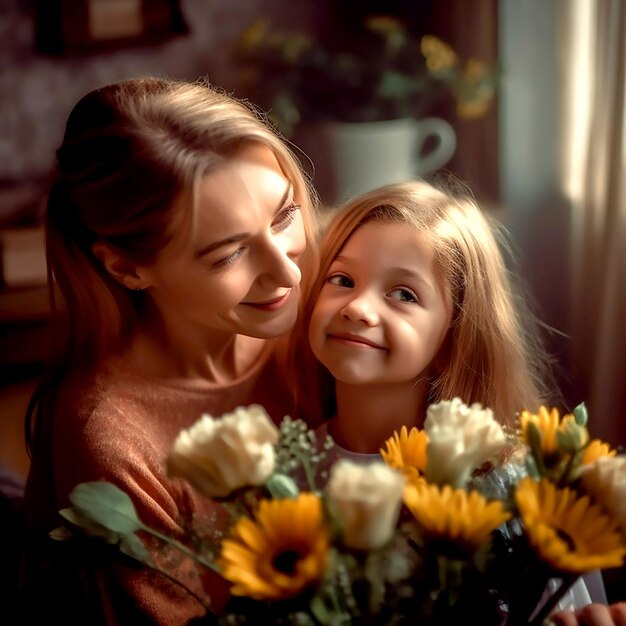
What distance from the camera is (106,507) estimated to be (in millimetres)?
662

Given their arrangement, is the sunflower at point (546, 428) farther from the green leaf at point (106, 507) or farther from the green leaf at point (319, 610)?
the green leaf at point (106, 507)

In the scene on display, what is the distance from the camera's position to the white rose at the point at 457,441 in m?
0.62

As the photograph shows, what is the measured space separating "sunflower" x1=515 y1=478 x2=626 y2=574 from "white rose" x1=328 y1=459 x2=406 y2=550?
100mm

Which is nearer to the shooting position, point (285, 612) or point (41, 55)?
point (285, 612)

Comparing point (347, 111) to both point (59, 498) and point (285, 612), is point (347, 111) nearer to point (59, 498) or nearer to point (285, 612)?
point (59, 498)

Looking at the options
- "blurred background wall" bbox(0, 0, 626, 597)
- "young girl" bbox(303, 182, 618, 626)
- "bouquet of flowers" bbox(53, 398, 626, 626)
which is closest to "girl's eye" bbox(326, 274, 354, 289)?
"young girl" bbox(303, 182, 618, 626)

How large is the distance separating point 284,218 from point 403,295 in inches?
6.2

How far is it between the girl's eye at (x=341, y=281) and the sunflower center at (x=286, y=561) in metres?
0.46

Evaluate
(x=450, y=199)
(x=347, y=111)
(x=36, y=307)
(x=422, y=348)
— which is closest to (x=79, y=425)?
(x=422, y=348)

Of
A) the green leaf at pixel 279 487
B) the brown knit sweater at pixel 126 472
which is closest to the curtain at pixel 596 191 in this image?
the brown knit sweater at pixel 126 472

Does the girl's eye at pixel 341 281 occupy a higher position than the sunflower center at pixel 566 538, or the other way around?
the girl's eye at pixel 341 281

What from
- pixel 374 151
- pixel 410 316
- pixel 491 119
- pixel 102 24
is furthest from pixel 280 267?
pixel 102 24

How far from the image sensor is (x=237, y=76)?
226 cm

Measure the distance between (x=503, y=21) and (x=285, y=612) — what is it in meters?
1.63
